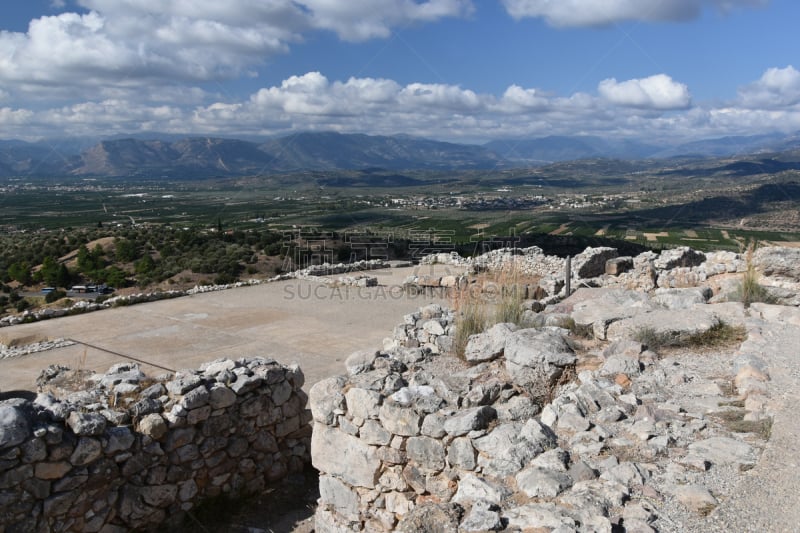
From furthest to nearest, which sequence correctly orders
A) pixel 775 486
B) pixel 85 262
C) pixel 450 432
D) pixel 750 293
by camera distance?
1. pixel 85 262
2. pixel 750 293
3. pixel 450 432
4. pixel 775 486

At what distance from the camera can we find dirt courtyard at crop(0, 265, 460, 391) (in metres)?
10.7

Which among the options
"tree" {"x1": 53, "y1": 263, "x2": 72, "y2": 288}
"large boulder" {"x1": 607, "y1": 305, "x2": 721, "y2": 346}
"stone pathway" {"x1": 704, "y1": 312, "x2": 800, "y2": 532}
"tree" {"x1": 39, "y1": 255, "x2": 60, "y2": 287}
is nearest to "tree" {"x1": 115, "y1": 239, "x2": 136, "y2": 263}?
"tree" {"x1": 53, "y1": 263, "x2": 72, "y2": 288}

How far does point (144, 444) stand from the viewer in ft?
18.2

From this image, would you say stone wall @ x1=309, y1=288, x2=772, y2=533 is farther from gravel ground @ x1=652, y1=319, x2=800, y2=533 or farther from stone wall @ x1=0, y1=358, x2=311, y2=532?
stone wall @ x1=0, y1=358, x2=311, y2=532

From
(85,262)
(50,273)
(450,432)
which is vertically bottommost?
(50,273)

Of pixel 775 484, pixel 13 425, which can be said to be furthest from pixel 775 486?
pixel 13 425

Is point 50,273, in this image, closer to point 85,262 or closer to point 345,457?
point 85,262

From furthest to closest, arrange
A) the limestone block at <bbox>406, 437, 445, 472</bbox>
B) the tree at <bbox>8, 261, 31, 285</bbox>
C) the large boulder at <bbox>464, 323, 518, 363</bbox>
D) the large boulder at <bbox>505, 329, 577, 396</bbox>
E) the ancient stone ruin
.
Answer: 1. the tree at <bbox>8, 261, 31, 285</bbox>
2. the large boulder at <bbox>464, 323, 518, 363</bbox>
3. the large boulder at <bbox>505, 329, 577, 396</bbox>
4. the limestone block at <bbox>406, 437, 445, 472</bbox>
5. the ancient stone ruin

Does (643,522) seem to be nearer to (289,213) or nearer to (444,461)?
(444,461)

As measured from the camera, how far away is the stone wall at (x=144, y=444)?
4.84 meters

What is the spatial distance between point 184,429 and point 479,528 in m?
3.52

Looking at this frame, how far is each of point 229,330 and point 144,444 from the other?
763 cm

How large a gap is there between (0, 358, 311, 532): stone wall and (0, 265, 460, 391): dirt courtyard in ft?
8.38

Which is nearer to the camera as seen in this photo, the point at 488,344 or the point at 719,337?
the point at 488,344
